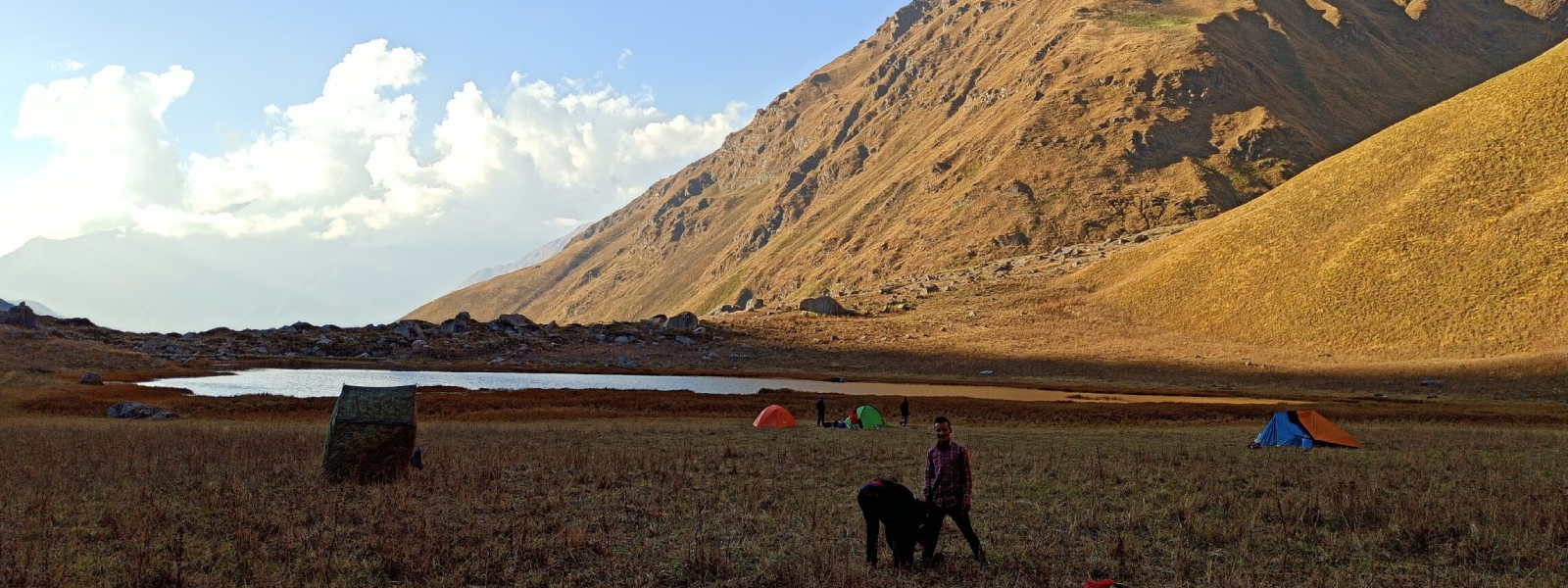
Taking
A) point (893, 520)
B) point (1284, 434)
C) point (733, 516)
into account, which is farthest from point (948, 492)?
point (1284, 434)

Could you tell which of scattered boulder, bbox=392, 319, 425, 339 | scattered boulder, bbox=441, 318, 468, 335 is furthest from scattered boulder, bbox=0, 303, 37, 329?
scattered boulder, bbox=441, 318, 468, 335

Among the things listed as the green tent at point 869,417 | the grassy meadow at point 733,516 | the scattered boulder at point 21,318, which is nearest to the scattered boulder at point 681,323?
the scattered boulder at point 21,318

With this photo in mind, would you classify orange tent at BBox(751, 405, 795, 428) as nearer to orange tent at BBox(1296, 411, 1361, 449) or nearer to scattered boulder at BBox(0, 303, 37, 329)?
orange tent at BBox(1296, 411, 1361, 449)

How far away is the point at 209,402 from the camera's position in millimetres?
46875

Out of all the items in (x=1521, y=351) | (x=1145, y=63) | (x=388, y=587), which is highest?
(x=1145, y=63)

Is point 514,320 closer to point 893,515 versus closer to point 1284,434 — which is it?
point 1284,434

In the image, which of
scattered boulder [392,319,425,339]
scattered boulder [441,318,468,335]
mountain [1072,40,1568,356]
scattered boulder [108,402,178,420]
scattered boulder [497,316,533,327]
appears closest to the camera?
scattered boulder [108,402,178,420]

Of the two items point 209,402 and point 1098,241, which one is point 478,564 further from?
point 1098,241

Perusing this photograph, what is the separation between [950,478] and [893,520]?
1108mm

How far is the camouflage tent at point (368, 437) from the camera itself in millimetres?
18969

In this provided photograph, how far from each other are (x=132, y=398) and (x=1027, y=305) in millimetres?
91304

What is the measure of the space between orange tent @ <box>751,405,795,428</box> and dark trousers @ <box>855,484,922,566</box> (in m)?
26.4

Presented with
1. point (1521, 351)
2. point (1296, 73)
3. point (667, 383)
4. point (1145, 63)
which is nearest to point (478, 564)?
point (667, 383)

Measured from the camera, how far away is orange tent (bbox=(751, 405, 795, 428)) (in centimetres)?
3899
